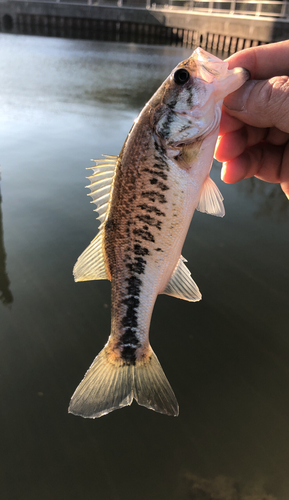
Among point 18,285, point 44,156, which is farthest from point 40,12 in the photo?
point 18,285

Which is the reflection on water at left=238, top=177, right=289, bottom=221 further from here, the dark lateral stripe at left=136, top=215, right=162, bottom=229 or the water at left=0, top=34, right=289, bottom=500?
the dark lateral stripe at left=136, top=215, right=162, bottom=229

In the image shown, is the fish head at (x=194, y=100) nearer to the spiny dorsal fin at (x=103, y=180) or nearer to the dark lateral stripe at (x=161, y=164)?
the dark lateral stripe at (x=161, y=164)

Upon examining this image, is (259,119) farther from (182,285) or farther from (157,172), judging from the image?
(182,285)

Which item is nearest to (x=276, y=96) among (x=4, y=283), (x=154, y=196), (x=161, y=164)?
(x=161, y=164)

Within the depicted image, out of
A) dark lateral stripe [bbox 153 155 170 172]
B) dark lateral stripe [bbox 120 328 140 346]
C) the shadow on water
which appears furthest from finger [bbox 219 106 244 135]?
the shadow on water

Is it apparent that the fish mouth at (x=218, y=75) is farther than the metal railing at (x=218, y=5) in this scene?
No

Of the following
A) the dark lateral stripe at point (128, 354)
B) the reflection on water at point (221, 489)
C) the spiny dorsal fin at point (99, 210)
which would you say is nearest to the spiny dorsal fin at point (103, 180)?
the spiny dorsal fin at point (99, 210)

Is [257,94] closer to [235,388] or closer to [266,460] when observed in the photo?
[235,388]
